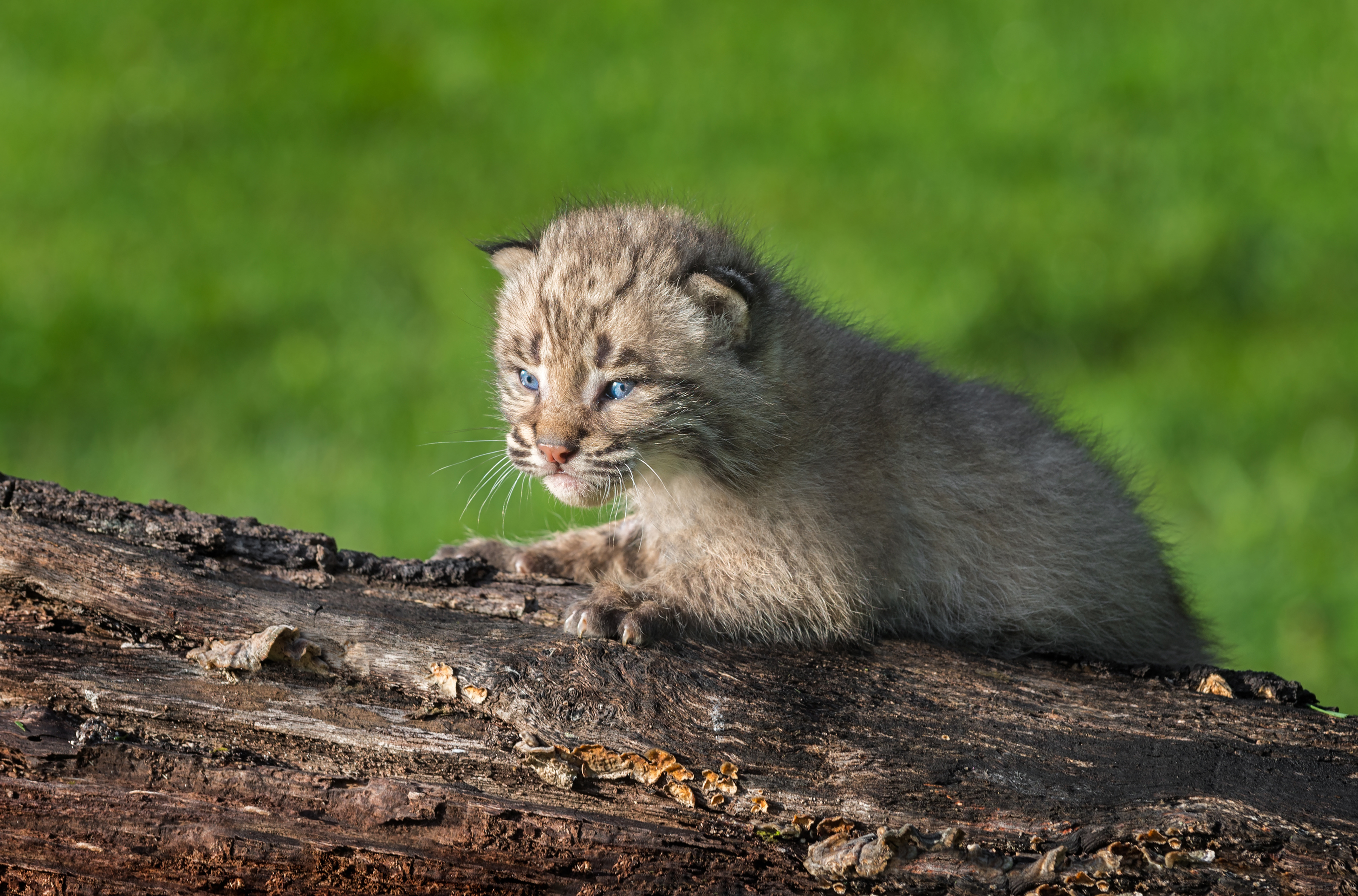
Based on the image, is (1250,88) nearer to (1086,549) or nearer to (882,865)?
(1086,549)

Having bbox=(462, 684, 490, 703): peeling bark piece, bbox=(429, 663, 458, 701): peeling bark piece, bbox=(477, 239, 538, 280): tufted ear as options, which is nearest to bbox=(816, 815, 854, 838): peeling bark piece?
bbox=(462, 684, 490, 703): peeling bark piece

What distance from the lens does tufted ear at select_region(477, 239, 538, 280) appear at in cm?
595

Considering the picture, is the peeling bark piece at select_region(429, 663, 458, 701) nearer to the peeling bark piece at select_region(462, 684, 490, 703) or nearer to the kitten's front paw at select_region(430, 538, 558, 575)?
the peeling bark piece at select_region(462, 684, 490, 703)

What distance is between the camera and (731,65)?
47.8 ft

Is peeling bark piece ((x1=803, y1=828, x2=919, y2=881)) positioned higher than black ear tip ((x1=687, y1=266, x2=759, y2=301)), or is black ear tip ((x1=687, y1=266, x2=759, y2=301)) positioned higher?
black ear tip ((x1=687, y1=266, x2=759, y2=301))

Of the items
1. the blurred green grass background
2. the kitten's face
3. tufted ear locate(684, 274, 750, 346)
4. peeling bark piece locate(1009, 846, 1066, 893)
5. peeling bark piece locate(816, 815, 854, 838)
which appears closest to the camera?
peeling bark piece locate(1009, 846, 1066, 893)

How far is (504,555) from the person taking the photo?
6355mm

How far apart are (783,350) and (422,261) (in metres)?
7.92

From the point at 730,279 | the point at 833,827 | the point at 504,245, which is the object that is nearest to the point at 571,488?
the point at 730,279

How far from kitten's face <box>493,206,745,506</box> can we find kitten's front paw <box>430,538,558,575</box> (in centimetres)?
80

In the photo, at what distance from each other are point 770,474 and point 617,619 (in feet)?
3.21

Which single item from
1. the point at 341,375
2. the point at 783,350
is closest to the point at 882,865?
the point at 783,350

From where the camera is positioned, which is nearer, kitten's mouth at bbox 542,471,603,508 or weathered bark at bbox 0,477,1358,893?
weathered bark at bbox 0,477,1358,893

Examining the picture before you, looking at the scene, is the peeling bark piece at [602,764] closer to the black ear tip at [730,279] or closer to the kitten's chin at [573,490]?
the kitten's chin at [573,490]
